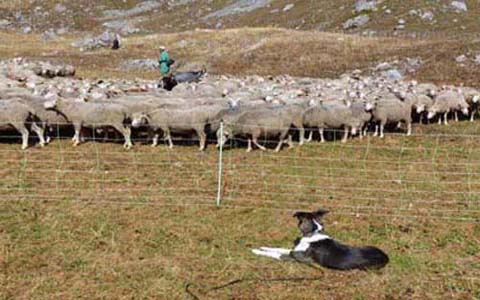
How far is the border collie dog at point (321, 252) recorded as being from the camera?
9.16 m

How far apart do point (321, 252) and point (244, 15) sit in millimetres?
69160

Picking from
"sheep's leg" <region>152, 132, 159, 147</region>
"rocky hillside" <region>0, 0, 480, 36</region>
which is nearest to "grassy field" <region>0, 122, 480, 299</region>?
"sheep's leg" <region>152, 132, 159, 147</region>

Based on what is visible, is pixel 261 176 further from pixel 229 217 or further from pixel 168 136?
pixel 168 136

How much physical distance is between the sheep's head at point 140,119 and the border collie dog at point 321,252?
8109 mm

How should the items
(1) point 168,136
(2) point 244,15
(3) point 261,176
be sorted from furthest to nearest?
1. (2) point 244,15
2. (1) point 168,136
3. (3) point 261,176

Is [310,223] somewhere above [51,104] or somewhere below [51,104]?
below

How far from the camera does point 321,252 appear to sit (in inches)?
368

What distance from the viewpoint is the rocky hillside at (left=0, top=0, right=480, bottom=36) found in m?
55.4

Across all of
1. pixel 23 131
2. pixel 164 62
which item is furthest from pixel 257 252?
pixel 164 62

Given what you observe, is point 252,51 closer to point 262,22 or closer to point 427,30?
point 427,30

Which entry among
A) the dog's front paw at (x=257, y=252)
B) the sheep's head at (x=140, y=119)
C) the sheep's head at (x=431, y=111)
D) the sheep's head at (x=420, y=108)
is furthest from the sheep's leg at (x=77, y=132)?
the sheep's head at (x=431, y=111)

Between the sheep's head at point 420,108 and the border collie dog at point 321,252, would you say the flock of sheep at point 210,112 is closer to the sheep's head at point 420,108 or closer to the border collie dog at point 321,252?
the sheep's head at point 420,108

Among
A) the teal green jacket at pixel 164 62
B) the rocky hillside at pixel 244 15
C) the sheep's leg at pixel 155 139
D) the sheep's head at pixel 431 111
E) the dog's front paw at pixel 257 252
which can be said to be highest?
the rocky hillside at pixel 244 15

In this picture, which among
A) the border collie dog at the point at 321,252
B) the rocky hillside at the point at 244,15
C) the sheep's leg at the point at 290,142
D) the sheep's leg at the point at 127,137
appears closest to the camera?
the border collie dog at the point at 321,252
